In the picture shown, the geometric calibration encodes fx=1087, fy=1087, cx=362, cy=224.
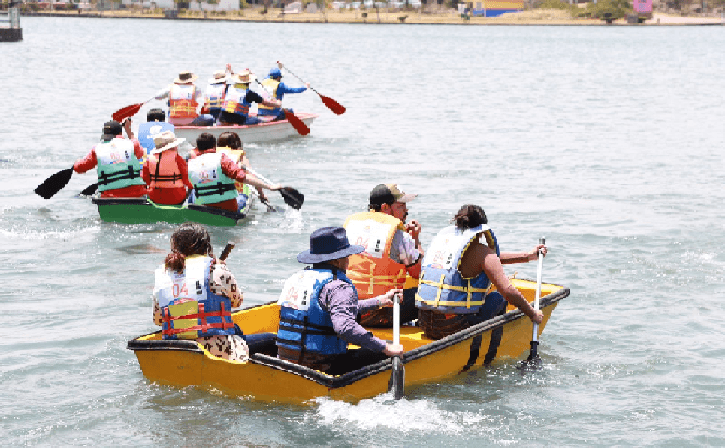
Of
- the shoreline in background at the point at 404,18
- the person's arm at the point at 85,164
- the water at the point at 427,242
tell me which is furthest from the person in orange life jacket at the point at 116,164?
the shoreline in background at the point at 404,18

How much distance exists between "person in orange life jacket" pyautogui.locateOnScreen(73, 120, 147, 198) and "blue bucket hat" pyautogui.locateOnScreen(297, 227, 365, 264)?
8751mm

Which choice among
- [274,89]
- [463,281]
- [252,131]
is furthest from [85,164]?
[274,89]

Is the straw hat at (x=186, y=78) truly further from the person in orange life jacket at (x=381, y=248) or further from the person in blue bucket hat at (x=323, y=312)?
the person in blue bucket hat at (x=323, y=312)

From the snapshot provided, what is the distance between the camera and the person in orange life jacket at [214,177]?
16.8 m

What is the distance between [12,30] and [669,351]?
65635mm

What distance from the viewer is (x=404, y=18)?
162000mm

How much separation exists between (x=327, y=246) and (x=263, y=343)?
1.46 metres

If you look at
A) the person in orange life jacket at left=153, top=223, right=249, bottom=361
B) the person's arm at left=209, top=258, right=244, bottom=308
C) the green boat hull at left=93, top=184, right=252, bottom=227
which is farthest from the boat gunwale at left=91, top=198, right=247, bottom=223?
the person's arm at left=209, top=258, right=244, bottom=308

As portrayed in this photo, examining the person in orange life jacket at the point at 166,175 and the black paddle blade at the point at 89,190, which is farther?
the black paddle blade at the point at 89,190

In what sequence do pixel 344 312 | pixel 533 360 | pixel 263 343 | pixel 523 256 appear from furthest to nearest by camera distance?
pixel 533 360, pixel 523 256, pixel 263 343, pixel 344 312

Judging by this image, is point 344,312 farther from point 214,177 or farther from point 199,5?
point 199,5

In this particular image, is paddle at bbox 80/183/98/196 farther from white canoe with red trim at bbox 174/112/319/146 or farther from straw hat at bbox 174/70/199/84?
straw hat at bbox 174/70/199/84

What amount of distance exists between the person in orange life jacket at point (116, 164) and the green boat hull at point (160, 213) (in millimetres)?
263

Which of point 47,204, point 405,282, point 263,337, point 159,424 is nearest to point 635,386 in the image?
point 405,282
